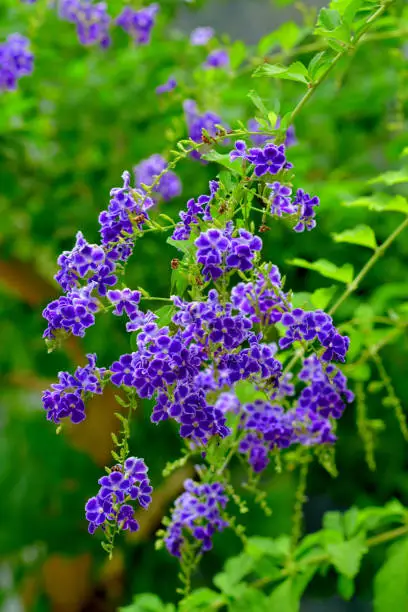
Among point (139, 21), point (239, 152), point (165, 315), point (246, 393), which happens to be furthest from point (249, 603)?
point (139, 21)

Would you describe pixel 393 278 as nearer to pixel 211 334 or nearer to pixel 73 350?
pixel 73 350

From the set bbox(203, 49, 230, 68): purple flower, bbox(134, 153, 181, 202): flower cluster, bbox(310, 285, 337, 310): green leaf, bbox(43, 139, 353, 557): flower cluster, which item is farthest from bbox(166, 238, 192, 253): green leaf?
bbox(203, 49, 230, 68): purple flower

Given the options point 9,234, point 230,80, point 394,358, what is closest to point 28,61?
point 230,80

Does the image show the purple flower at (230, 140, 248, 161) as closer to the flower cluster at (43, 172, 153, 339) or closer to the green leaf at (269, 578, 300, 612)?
the flower cluster at (43, 172, 153, 339)

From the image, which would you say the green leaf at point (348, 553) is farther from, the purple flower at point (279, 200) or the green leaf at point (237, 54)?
the green leaf at point (237, 54)

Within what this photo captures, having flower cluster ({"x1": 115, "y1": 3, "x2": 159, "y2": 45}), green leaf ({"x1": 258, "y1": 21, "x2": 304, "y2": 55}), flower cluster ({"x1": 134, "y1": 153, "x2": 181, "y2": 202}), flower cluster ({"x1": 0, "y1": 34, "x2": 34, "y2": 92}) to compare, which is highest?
flower cluster ({"x1": 115, "y1": 3, "x2": 159, "y2": 45})

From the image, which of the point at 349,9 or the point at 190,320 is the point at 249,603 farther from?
the point at 349,9
